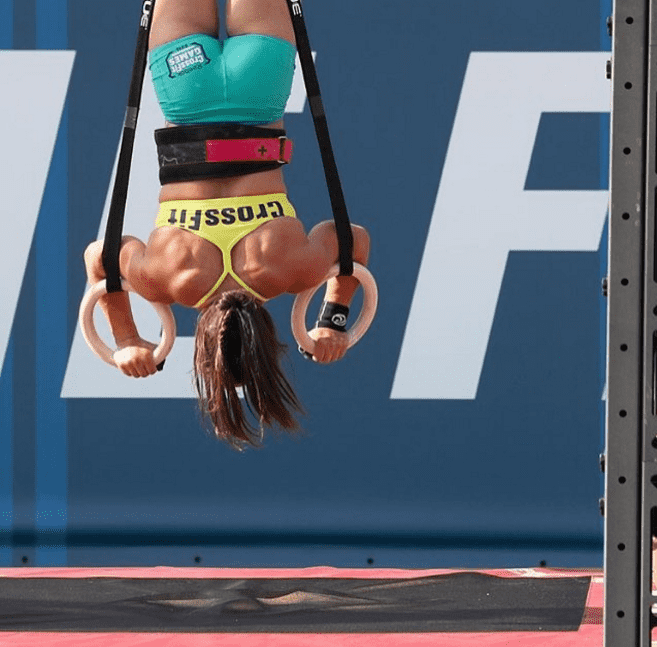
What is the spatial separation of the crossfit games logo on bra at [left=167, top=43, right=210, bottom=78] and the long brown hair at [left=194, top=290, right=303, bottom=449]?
0.57 metres

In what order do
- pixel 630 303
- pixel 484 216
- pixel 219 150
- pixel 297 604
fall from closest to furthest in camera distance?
pixel 630 303 → pixel 219 150 → pixel 297 604 → pixel 484 216

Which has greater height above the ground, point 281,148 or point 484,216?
point 484,216

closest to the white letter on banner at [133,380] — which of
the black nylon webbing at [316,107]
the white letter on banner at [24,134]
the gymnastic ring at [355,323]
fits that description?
the white letter on banner at [24,134]

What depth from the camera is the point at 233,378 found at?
4.10m

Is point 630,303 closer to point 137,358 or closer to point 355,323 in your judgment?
point 355,323

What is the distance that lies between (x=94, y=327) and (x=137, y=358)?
14 cm

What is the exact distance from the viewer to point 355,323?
423 cm

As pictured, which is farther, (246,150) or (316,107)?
(246,150)

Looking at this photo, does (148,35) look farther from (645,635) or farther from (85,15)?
(85,15)

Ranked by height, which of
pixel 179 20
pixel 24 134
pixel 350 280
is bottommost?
pixel 350 280

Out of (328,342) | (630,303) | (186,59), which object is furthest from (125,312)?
(630,303)

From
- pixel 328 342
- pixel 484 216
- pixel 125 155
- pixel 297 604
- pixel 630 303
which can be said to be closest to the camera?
pixel 630 303

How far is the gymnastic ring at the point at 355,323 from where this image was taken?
4.18m

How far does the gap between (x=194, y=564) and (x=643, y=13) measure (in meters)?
3.75
